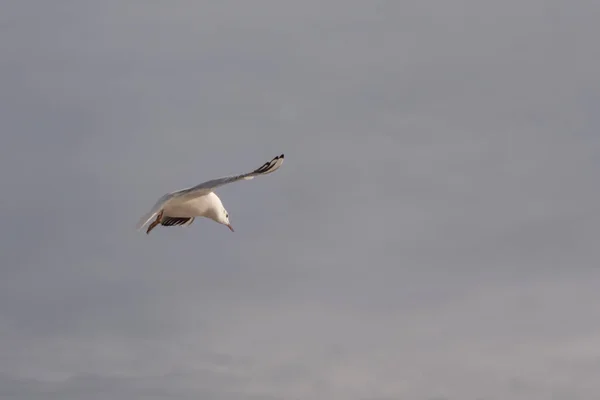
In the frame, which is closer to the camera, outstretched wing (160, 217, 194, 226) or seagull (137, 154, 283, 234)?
seagull (137, 154, 283, 234)

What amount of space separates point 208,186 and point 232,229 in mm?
6000

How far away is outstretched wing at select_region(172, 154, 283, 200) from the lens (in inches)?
1779

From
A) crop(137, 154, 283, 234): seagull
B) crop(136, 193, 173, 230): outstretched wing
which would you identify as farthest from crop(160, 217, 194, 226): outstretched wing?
crop(136, 193, 173, 230): outstretched wing

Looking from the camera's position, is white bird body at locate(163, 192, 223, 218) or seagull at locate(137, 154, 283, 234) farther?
white bird body at locate(163, 192, 223, 218)

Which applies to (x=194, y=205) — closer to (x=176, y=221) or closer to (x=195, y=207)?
(x=195, y=207)

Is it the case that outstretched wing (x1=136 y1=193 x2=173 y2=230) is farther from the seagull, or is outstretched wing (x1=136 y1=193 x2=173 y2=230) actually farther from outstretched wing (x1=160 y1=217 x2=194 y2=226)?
outstretched wing (x1=160 y1=217 x2=194 y2=226)

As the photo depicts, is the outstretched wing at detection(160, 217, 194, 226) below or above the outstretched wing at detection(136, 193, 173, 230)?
above

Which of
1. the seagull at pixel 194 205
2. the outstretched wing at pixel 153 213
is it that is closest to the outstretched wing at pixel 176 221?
the seagull at pixel 194 205

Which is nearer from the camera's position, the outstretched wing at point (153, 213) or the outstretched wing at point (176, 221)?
the outstretched wing at point (153, 213)

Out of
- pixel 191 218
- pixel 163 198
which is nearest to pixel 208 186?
pixel 163 198

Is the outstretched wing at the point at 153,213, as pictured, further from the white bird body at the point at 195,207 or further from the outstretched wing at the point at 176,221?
the outstretched wing at the point at 176,221

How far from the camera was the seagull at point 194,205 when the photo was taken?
45.4 m

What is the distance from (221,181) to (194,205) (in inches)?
124

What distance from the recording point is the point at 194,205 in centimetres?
4869
